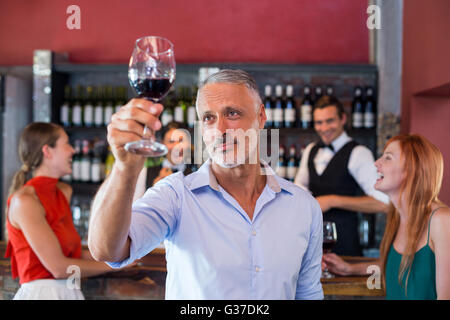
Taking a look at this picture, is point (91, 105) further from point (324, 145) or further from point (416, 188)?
point (416, 188)

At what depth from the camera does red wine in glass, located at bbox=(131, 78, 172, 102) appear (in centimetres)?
88

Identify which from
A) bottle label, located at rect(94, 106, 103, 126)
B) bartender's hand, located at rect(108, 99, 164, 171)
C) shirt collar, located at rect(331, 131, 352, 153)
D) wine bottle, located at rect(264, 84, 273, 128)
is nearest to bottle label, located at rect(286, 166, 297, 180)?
wine bottle, located at rect(264, 84, 273, 128)

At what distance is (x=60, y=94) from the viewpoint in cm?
377

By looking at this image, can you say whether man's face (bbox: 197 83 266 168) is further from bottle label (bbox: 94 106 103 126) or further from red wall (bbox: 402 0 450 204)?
bottle label (bbox: 94 106 103 126)

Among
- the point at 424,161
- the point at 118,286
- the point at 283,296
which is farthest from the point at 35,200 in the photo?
the point at 424,161

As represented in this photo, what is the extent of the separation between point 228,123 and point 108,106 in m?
2.60

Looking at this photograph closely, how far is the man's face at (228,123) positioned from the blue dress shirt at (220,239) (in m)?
0.08

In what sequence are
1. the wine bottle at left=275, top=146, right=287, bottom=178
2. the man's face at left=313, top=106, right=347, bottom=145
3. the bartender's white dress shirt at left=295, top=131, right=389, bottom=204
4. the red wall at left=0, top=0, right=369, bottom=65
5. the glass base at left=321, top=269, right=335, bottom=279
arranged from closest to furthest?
1. the glass base at left=321, top=269, right=335, bottom=279
2. the bartender's white dress shirt at left=295, top=131, right=389, bottom=204
3. the man's face at left=313, top=106, right=347, bottom=145
4. the wine bottle at left=275, top=146, right=287, bottom=178
5. the red wall at left=0, top=0, right=369, bottom=65

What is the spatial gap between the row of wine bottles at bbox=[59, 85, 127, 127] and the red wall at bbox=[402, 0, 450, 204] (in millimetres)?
2149

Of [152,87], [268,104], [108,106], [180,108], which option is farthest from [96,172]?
[152,87]

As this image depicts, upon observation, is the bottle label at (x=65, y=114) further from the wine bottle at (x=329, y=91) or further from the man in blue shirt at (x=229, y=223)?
the man in blue shirt at (x=229, y=223)

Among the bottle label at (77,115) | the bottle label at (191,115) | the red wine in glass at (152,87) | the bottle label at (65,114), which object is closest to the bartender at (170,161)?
the bottle label at (191,115)

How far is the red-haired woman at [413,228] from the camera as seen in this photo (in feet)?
5.24

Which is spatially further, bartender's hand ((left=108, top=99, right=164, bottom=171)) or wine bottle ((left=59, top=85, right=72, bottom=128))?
wine bottle ((left=59, top=85, right=72, bottom=128))
